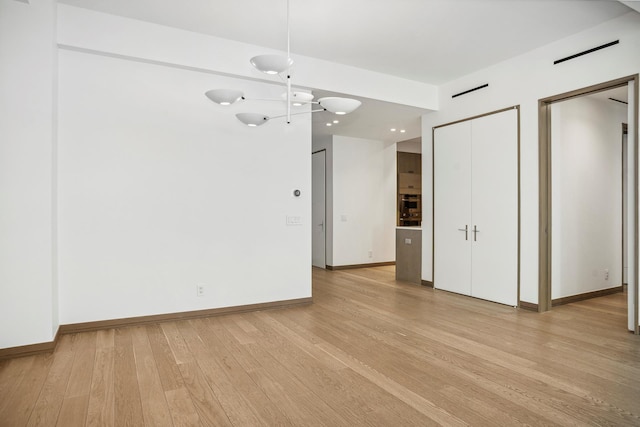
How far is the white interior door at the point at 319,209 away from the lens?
7.92 meters

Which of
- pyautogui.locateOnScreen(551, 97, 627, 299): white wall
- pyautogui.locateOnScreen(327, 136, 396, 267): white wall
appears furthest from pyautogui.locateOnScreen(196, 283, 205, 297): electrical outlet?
pyautogui.locateOnScreen(551, 97, 627, 299): white wall

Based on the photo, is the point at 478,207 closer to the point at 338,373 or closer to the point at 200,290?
the point at 338,373

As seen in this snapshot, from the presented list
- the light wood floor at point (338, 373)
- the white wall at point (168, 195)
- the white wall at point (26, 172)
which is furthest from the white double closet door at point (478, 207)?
the white wall at point (26, 172)

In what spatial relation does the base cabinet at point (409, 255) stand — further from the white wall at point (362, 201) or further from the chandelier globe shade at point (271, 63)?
the chandelier globe shade at point (271, 63)

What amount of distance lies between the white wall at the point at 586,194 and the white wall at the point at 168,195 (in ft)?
10.6

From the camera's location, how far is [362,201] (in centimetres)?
799

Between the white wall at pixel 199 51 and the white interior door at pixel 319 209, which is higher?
the white wall at pixel 199 51

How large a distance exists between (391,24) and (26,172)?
3642 mm

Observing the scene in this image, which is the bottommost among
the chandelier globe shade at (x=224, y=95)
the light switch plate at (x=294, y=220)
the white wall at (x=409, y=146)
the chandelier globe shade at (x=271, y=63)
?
the light switch plate at (x=294, y=220)

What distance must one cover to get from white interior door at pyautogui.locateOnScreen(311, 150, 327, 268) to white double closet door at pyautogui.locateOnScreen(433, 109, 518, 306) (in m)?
2.71

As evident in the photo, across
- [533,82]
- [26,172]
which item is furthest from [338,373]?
[533,82]

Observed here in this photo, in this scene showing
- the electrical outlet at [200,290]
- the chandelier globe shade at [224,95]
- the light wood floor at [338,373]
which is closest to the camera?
the light wood floor at [338,373]

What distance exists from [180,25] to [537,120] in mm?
4144

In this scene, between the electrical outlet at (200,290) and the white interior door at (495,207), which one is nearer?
the electrical outlet at (200,290)
